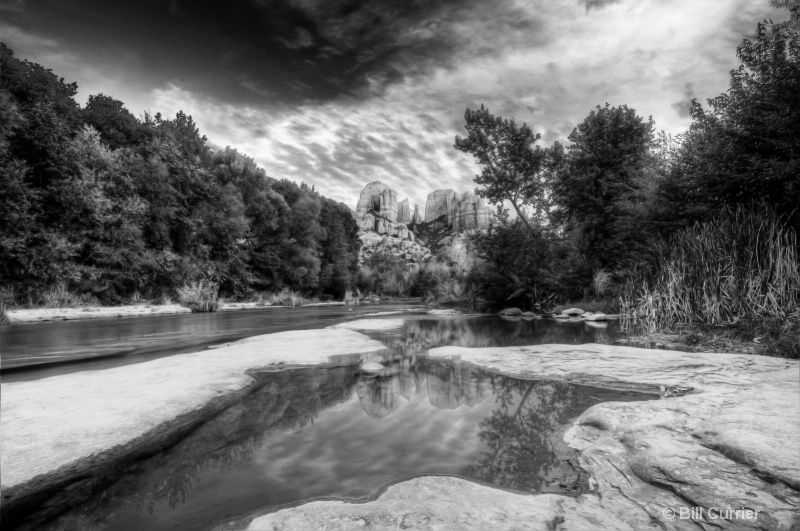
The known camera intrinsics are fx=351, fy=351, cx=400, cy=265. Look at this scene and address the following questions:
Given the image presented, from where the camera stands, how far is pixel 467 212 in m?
107

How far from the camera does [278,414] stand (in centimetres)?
309

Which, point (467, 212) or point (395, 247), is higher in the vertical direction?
point (467, 212)

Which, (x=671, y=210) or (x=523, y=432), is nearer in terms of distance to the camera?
(x=523, y=432)

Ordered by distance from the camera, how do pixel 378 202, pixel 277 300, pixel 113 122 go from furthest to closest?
pixel 378 202
pixel 277 300
pixel 113 122

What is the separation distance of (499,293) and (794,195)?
46.9ft

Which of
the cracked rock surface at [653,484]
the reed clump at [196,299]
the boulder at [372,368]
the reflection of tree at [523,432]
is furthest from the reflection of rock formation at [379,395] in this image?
the reed clump at [196,299]

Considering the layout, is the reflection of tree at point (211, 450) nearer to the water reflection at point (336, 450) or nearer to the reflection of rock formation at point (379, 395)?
the water reflection at point (336, 450)

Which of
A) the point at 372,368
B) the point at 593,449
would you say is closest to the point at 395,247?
the point at 372,368

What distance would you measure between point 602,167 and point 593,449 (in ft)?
68.4

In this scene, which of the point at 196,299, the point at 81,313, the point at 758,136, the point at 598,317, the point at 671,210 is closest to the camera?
the point at 758,136

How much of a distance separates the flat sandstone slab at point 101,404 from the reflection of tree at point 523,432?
2.32m

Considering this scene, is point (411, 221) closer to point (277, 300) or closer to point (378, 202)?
point (378, 202)

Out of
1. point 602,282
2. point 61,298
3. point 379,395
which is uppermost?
point 602,282

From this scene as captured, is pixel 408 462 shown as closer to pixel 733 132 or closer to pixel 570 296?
pixel 733 132
